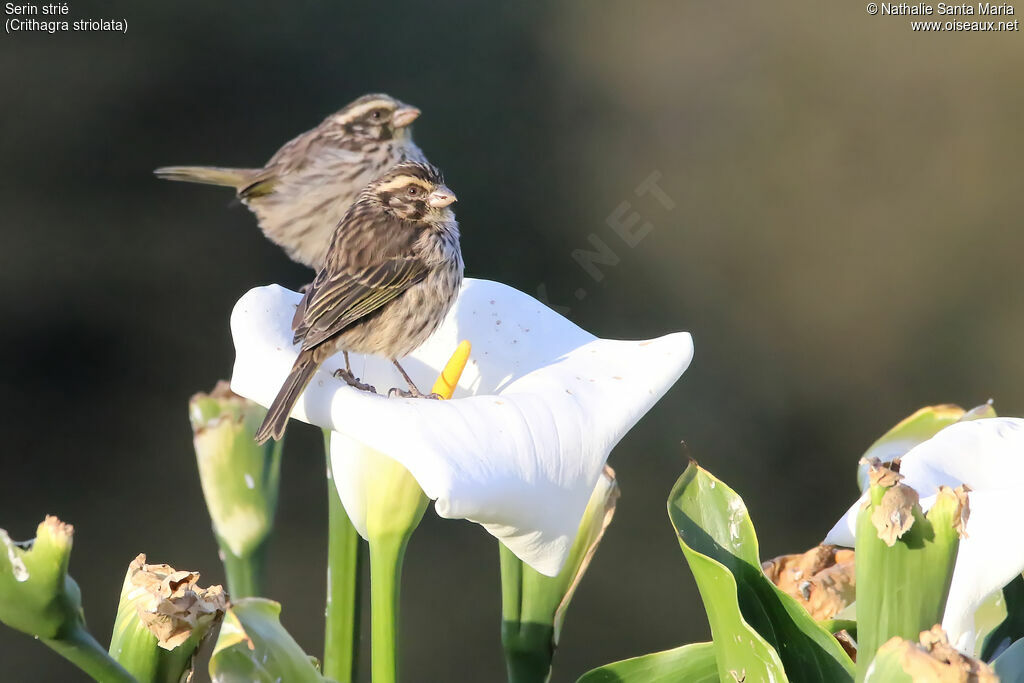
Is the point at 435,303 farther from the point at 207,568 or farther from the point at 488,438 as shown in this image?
the point at 207,568

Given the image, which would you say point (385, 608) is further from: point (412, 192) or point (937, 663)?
point (412, 192)

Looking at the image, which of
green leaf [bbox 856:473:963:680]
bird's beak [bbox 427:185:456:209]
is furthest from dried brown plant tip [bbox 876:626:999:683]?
bird's beak [bbox 427:185:456:209]

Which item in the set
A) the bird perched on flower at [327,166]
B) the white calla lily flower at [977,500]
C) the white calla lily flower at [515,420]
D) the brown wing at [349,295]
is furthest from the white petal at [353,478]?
the bird perched on flower at [327,166]

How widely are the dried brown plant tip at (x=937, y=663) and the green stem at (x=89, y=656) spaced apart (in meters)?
0.27

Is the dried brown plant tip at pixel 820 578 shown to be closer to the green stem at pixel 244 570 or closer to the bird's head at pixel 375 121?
the green stem at pixel 244 570

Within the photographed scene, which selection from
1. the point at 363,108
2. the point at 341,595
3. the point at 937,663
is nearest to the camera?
the point at 937,663

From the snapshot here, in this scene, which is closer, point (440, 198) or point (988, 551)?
point (988, 551)

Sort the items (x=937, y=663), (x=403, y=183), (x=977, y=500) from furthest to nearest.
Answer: (x=403, y=183), (x=977, y=500), (x=937, y=663)

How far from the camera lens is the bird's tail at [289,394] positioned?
55 cm

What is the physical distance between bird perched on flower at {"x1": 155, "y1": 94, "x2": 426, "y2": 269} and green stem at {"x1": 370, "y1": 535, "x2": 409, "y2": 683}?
2.11 ft

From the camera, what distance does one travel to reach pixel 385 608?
52 cm

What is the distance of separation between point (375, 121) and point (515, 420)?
0.78 metres

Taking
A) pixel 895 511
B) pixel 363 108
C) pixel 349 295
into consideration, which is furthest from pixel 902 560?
pixel 363 108

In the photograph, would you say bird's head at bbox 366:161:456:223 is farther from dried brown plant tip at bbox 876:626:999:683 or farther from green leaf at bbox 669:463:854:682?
dried brown plant tip at bbox 876:626:999:683
